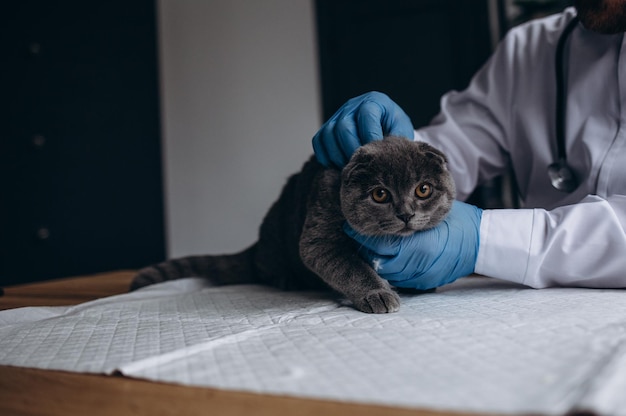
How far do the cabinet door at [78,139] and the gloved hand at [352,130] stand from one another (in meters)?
2.14

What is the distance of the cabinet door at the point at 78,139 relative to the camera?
281 cm

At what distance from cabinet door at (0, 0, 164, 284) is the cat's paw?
92.1 inches

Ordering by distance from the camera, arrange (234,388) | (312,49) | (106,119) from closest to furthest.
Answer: (234,388), (106,119), (312,49)

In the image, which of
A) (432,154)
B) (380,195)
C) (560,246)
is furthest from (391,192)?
(560,246)

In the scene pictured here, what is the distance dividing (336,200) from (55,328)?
0.58m

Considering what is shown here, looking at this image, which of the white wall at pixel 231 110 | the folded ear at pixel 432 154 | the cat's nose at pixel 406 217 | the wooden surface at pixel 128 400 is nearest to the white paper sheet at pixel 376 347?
the wooden surface at pixel 128 400

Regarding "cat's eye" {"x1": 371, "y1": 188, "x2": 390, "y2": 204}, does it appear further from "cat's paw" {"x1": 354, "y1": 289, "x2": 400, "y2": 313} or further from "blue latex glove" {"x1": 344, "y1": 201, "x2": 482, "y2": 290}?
"cat's paw" {"x1": 354, "y1": 289, "x2": 400, "y2": 313}

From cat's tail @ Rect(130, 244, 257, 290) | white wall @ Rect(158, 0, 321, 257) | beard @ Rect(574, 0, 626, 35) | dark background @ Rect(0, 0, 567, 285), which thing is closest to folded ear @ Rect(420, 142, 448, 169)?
beard @ Rect(574, 0, 626, 35)

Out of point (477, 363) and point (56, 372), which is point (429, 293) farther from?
point (56, 372)

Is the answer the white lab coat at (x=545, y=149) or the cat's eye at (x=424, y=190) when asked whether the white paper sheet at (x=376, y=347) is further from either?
the cat's eye at (x=424, y=190)

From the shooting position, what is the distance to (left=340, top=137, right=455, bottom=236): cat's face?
3.50ft

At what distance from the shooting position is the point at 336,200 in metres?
1.15

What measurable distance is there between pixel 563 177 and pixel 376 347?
Result: 831mm

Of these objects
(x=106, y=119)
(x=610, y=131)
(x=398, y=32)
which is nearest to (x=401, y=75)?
(x=398, y=32)
